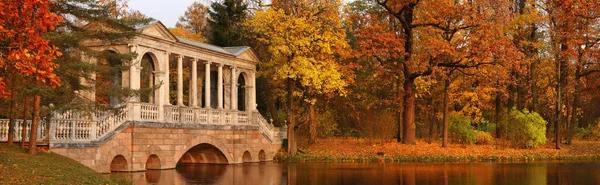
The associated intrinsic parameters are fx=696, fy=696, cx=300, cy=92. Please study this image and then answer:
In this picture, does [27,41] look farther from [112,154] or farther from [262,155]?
[262,155]

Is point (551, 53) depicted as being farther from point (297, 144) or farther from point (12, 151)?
point (12, 151)

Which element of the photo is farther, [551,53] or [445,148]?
[551,53]

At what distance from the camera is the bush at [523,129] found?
125 ft

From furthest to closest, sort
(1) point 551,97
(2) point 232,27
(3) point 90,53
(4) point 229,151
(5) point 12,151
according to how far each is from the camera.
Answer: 1. (1) point 551,97
2. (2) point 232,27
3. (4) point 229,151
4. (3) point 90,53
5. (5) point 12,151

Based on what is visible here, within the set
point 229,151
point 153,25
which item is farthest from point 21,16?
point 229,151

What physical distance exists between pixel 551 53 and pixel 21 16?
36030 mm

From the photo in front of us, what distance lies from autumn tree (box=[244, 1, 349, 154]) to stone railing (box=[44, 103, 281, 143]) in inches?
133

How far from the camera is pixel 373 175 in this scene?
24531 mm

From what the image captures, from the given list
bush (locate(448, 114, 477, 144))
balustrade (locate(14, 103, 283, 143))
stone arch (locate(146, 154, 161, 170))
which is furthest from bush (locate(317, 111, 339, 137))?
stone arch (locate(146, 154, 161, 170))

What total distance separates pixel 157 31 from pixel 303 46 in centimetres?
918

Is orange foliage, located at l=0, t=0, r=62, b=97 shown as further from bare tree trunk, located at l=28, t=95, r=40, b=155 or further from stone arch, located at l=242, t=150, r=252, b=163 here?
stone arch, located at l=242, t=150, r=252, b=163

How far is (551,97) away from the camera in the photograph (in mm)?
44219

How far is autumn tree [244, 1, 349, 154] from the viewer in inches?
1330

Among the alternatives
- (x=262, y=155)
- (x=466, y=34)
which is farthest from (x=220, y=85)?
(x=466, y=34)
